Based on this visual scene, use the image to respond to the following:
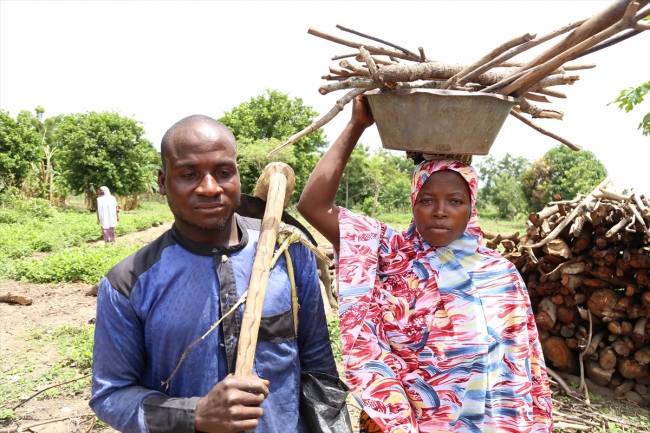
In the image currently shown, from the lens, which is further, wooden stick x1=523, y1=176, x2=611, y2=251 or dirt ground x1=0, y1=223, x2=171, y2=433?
wooden stick x1=523, y1=176, x2=611, y2=251

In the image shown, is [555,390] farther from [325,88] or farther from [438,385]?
[325,88]

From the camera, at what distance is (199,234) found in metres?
1.51

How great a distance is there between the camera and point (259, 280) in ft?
4.62

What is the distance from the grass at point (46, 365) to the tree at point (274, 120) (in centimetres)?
2435

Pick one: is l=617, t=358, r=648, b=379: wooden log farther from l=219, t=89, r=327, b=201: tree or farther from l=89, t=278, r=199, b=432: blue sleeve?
l=219, t=89, r=327, b=201: tree

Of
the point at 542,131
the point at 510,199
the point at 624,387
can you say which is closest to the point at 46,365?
the point at 542,131

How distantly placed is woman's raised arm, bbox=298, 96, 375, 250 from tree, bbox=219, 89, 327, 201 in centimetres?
2785

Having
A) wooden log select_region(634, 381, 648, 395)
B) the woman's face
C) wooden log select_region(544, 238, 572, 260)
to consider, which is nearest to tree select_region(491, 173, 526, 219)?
wooden log select_region(634, 381, 648, 395)

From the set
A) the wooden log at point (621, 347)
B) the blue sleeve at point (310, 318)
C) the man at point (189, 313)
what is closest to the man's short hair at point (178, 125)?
the man at point (189, 313)

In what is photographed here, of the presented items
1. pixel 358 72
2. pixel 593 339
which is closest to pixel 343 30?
pixel 358 72

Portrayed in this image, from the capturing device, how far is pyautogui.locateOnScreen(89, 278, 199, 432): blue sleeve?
131cm

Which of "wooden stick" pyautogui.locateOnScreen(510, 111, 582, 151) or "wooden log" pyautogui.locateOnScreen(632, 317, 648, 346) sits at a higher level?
"wooden stick" pyautogui.locateOnScreen(510, 111, 582, 151)

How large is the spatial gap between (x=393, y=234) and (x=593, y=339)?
132 inches

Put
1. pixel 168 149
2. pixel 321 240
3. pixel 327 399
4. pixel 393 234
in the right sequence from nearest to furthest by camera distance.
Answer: pixel 168 149, pixel 327 399, pixel 393 234, pixel 321 240
